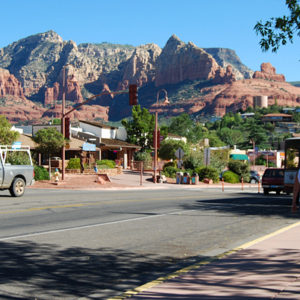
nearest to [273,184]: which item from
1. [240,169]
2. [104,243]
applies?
[240,169]

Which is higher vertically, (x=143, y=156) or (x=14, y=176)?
(x=143, y=156)

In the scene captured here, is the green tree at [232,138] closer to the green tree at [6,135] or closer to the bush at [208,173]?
the bush at [208,173]

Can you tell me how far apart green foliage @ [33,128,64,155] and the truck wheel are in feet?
54.3

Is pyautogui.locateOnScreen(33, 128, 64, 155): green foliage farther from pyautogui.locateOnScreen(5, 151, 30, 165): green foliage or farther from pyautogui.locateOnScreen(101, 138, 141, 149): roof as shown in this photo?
pyautogui.locateOnScreen(101, 138, 141, 149): roof

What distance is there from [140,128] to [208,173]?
65.0 feet

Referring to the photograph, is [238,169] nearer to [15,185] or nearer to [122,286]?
[15,185]

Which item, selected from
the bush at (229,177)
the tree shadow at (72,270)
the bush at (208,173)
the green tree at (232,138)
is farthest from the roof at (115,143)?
the green tree at (232,138)

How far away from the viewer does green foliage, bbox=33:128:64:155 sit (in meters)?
39.3

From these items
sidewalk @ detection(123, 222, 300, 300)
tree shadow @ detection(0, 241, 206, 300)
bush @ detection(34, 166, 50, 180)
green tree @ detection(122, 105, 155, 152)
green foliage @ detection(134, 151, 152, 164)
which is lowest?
tree shadow @ detection(0, 241, 206, 300)

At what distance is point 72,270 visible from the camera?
7363 mm

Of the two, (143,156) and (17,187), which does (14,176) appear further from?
(143,156)

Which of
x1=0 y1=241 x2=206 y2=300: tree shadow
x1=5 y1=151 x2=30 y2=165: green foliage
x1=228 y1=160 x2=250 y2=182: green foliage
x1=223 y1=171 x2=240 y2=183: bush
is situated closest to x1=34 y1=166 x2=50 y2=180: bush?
x1=5 y1=151 x2=30 y2=165: green foliage

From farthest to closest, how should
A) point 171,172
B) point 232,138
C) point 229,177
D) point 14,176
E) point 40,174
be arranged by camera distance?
point 232,138
point 229,177
point 171,172
point 40,174
point 14,176

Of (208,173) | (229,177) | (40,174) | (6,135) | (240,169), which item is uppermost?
(6,135)
